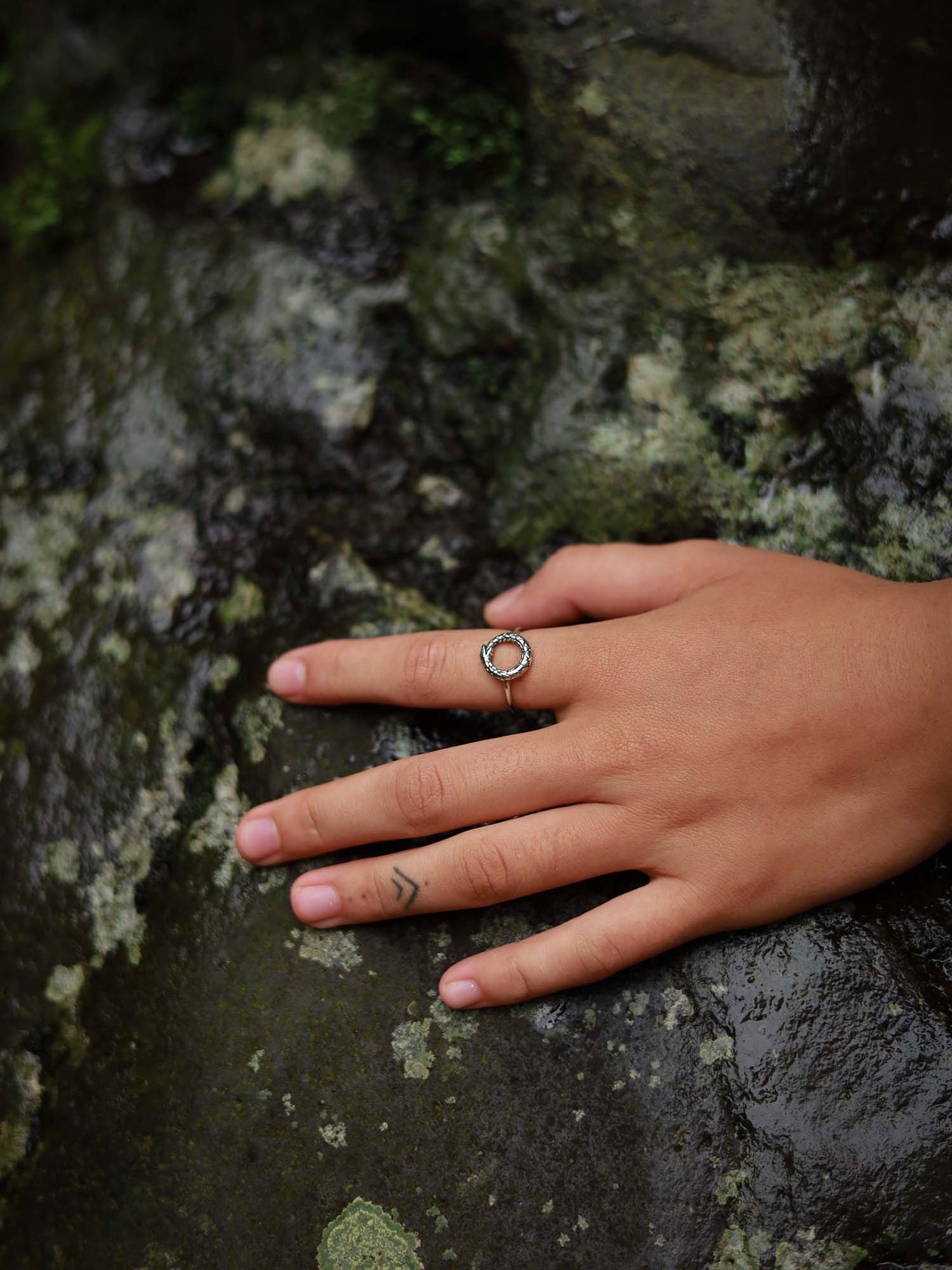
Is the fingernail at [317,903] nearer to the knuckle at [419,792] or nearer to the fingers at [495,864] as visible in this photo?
the fingers at [495,864]

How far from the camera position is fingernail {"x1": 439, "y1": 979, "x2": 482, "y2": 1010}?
1443 millimetres

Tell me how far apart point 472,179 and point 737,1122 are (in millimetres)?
1891

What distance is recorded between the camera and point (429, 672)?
156cm

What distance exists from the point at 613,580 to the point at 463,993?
29.1 inches

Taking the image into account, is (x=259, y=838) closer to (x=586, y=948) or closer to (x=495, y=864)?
(x=495, y=864)

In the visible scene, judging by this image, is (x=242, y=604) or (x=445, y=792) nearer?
(x=445, y=792)

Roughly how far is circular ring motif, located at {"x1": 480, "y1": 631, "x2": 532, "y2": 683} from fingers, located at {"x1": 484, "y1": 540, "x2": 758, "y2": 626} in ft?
0.52

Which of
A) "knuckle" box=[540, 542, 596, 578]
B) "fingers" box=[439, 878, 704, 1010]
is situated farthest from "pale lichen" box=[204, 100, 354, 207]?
"fingers" box=[439, 878, 704, 1010]

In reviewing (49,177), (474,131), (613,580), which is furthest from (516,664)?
(49,177)

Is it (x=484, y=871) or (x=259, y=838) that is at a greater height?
(x=484, y=871)

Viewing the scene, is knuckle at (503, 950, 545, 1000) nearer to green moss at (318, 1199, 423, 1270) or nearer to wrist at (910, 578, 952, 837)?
green moss at (318, 1199, 423, 1270)

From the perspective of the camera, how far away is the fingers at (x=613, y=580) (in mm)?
1594

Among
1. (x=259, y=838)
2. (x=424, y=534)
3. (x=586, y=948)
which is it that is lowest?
(x=259, y=838)

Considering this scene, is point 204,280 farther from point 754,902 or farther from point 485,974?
point 754,902
